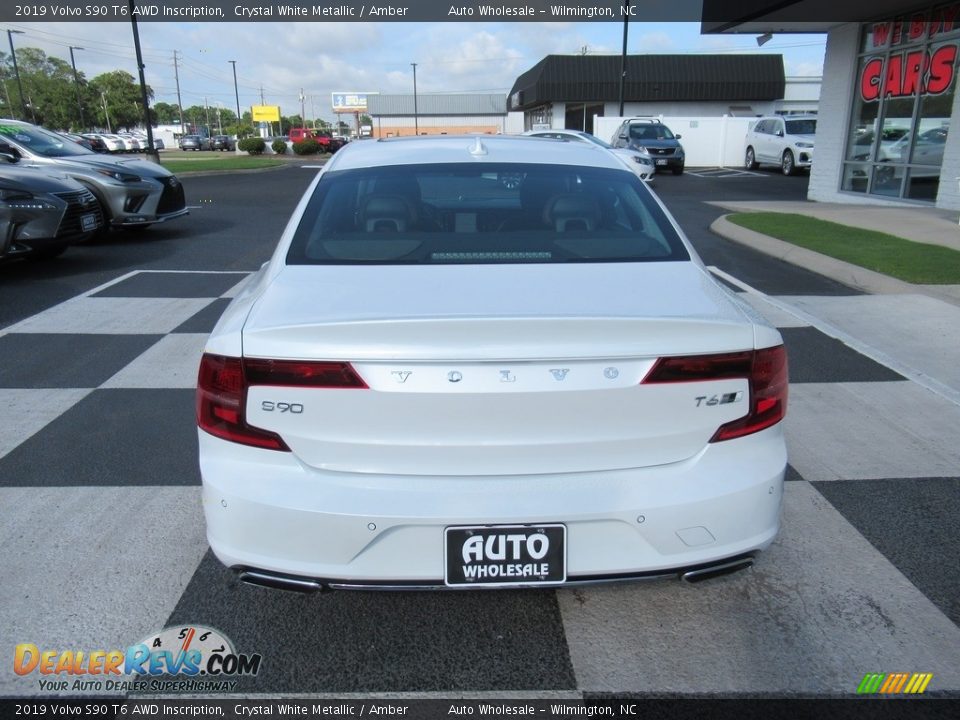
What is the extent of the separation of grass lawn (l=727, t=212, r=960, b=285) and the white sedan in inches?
256

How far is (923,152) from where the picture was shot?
13977 millimetres

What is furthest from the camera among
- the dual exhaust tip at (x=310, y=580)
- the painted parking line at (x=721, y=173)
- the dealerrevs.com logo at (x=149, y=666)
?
the painted parking line at (x=721, y=173)

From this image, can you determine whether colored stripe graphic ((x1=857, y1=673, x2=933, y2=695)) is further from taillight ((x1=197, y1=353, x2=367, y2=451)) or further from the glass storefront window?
the glass storefront window

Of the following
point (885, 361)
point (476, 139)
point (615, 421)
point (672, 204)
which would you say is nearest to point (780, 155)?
point (672, 204)

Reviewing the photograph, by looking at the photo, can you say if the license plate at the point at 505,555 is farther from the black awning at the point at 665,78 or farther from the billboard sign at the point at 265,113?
the billboard sign at the point at 265,113

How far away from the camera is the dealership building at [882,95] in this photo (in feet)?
43.2

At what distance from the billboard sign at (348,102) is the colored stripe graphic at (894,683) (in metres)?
103

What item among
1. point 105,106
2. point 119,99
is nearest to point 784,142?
point 105,106

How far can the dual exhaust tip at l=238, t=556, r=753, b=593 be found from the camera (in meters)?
2.23

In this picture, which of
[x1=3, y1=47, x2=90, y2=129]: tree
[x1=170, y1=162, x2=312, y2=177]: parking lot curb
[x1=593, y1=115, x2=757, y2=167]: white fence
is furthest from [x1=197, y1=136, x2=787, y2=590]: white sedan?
[x1=3, y1=47, x2=90, y2=129]: tree

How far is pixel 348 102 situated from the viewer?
99500mm

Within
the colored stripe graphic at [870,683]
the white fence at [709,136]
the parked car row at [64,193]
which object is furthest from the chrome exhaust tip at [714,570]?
the white fence at [709,136]

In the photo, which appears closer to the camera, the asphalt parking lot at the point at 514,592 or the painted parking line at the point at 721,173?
the asphalt parking lot at the point at 514,592

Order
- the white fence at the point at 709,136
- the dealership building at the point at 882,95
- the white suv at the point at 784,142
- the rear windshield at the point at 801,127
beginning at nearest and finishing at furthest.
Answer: the dealership building at the point at 882,95 < the white suv at the point at 784,142 < the rear windshield at the point at 801,127 < the white fence at the point at 709,136
